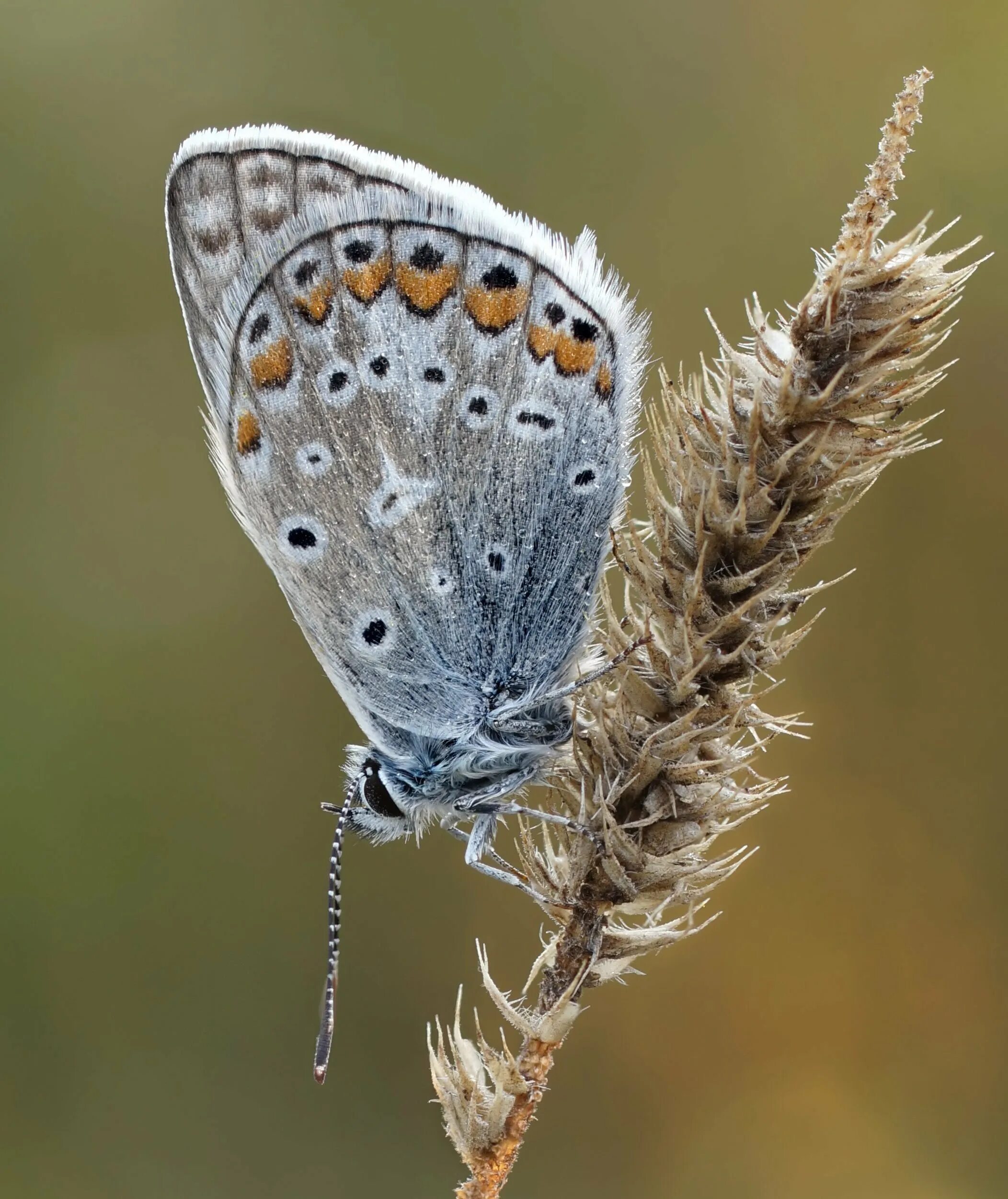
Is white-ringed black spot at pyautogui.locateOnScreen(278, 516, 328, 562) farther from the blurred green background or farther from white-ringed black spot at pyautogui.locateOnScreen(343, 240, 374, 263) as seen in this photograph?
the blurred green background

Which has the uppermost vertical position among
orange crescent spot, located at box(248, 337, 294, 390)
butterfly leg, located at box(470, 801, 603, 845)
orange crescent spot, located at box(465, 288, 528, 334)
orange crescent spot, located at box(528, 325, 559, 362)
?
orange crescent spot, located at box(248, 337, 294, 390)

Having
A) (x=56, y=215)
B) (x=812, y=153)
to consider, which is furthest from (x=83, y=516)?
(x=812, y=153)

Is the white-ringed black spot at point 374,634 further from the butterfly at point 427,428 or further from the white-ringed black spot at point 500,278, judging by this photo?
the white-ringed black spot at point 500,278

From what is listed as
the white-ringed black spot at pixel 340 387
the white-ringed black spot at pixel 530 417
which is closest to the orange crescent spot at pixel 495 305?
the white-ringed black spot at pixel 530 417

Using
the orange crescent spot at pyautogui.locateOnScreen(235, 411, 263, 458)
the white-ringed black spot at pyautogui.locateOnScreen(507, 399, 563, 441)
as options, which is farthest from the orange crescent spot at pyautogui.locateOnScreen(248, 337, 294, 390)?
the white-ringed black spot at pyautogui.locateOnScreen(507, 399, 563, 441)

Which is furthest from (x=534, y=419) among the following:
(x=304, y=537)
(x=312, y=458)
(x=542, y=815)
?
(x=542, y=815)

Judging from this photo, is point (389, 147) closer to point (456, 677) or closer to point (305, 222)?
point (305, 222)

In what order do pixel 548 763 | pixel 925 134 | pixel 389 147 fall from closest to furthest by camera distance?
pixel 548 763
pixel 925 134
pixel 389 147
